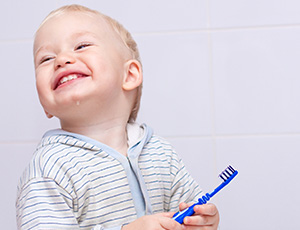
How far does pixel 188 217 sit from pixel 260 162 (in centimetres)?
57

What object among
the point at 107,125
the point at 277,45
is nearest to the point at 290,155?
the point at 277,45

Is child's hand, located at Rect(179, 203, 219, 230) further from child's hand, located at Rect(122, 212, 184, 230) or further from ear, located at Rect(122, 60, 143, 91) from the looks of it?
ear, located at Rect(122, 60, 143, 91)

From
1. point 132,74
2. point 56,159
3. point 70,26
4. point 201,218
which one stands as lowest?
point 201,218

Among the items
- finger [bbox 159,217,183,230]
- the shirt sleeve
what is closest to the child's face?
the shirt sleeve

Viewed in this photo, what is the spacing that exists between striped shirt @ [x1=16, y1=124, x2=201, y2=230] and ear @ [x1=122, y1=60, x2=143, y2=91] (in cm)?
10

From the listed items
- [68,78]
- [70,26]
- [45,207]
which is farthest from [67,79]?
[45,207]

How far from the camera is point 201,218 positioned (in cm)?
79

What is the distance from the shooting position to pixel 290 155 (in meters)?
1.27

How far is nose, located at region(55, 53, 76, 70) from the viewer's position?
86 cm

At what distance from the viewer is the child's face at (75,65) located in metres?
0.86

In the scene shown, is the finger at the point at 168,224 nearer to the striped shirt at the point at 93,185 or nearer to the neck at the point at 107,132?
the striped shirt at the point at 93,185

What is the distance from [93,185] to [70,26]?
31 cm

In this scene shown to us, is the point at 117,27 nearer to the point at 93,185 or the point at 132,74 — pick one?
the point at 132,74

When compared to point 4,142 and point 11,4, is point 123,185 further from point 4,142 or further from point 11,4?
point 11,4
